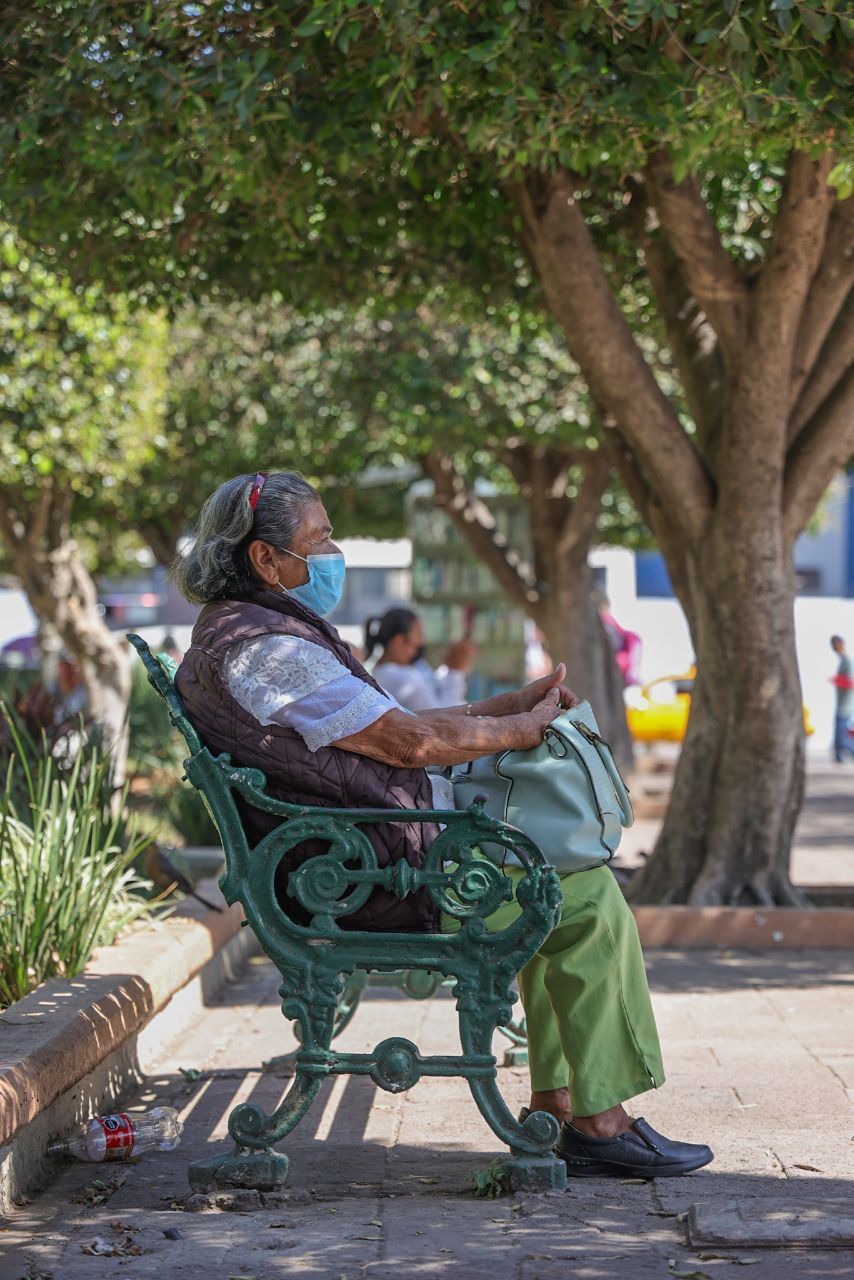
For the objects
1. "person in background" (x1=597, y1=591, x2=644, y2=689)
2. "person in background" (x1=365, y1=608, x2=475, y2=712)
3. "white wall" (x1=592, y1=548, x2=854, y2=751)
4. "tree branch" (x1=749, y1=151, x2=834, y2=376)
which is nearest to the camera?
"tree branch" (x1=749, y1=151, x2=834, y2=376)

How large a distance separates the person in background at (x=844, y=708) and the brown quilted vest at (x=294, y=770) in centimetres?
1850

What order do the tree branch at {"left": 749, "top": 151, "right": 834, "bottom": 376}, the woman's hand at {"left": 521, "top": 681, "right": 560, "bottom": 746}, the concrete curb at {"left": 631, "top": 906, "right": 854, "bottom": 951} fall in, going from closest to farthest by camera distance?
1. the woman's hand at {"left": 521, "top": 681, "right": 560, "bottom": 746}
2. the tree branch at {"left": 749, "top": 151, "right": 834, "bottom": 376}
3. the concrete curb at {"left": 631, "top": 906, "right": 854, "bottom": 951}

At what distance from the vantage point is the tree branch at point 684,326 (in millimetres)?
8094

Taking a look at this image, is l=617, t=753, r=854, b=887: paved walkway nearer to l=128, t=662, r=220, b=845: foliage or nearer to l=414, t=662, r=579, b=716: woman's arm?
l=128, t=662, r=220, b=845: foliage

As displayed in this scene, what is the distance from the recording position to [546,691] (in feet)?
13.6

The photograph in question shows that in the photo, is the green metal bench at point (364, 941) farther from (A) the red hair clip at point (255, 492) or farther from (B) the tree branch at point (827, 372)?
(B) the tree branch at point (827, 372)

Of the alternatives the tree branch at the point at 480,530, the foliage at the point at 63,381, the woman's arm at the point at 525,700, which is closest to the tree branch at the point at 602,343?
the woman's arm at the point at 525,700

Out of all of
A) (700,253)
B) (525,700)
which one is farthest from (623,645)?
(525,700)

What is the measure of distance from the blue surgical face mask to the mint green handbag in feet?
1.82

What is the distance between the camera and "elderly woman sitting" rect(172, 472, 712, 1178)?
145 inches

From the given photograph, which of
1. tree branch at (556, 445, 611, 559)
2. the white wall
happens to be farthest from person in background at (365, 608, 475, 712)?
the white wall

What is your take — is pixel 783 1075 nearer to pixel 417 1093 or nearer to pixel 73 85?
pixel 417 1093

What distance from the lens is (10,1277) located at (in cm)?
315

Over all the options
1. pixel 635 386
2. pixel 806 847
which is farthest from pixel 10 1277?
pixel 806 847
